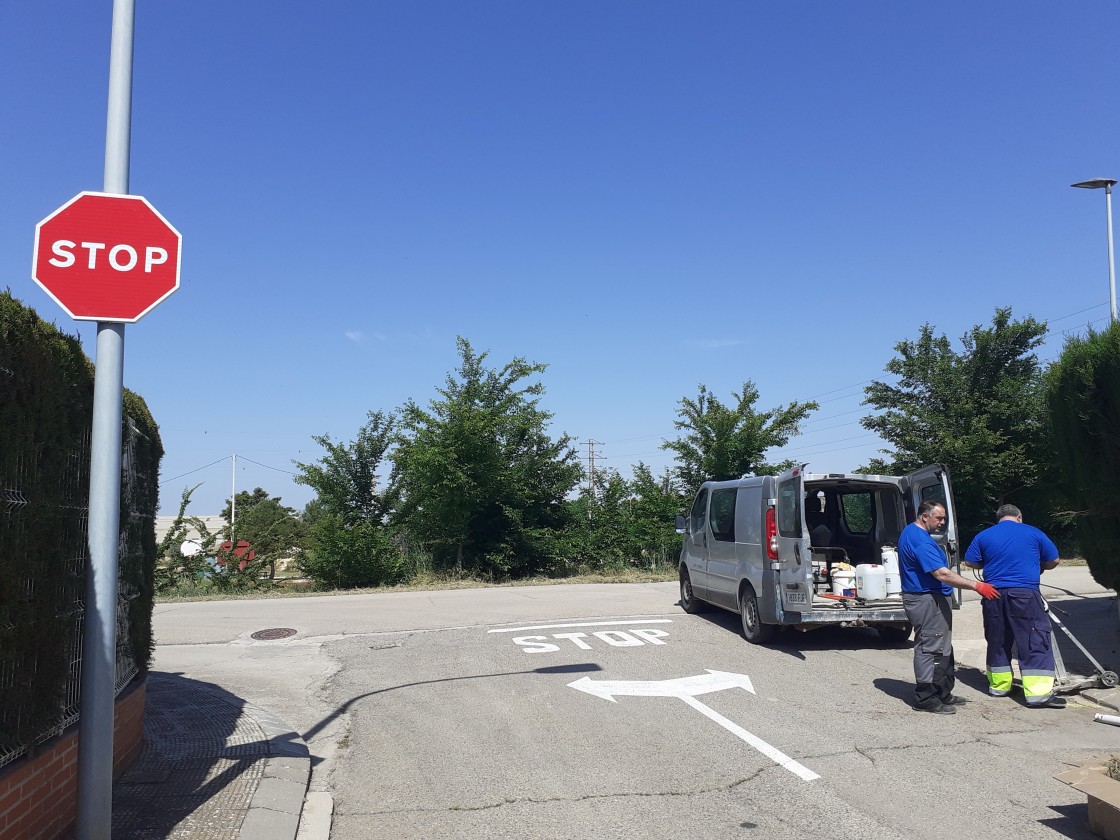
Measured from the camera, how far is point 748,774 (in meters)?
5.84

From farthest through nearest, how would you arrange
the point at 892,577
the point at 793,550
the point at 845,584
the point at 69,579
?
the point at 845,584 < the point at 892,577 < the point at 793,550 < the point at 69,579

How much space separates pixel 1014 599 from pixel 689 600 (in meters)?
6.91

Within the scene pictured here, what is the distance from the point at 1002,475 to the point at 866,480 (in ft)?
74.8

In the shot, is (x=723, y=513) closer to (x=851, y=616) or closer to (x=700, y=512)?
(x=700, y=512)

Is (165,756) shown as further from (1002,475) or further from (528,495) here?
(1002,475)

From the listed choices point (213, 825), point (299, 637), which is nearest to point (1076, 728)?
point (213, 825)

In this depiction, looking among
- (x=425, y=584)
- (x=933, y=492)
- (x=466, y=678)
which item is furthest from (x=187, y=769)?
(x=425, y=584)

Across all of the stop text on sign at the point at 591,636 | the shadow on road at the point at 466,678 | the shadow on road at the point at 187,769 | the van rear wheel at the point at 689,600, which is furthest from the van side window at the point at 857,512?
the shadow on road at the point at 187,769

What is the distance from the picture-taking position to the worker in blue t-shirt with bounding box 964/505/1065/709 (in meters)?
7.68

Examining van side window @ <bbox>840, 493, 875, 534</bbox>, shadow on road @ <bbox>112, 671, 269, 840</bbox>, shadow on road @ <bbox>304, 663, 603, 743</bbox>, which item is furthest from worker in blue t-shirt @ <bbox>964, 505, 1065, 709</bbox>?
shadow on road @ <bbox>112, 671, 269, 840</bbox>

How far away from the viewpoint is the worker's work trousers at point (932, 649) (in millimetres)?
7562

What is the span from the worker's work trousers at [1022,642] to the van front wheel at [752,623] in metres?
2.97

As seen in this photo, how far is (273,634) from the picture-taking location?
13312 millimetres

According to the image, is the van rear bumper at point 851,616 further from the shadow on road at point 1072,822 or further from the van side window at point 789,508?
the shadow on road at point 1072,822
